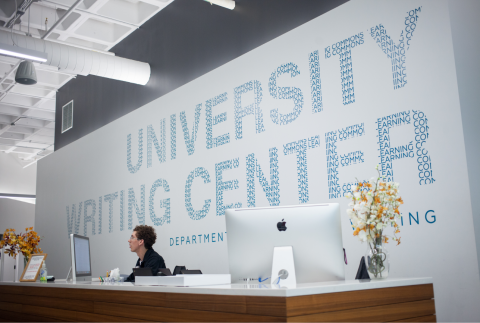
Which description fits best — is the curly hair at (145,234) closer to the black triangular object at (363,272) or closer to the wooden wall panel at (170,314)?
the wooden wall panel at (170,314)

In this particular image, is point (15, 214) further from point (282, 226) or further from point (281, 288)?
point (281, 288)

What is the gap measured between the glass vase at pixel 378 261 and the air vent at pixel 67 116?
7061 mm

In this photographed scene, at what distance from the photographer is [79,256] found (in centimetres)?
345

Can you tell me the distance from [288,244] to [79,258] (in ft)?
6.91

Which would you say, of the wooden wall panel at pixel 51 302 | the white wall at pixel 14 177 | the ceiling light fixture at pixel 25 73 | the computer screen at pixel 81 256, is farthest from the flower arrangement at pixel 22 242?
the white wall at pixel 14 177

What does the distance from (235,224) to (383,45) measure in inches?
71.6

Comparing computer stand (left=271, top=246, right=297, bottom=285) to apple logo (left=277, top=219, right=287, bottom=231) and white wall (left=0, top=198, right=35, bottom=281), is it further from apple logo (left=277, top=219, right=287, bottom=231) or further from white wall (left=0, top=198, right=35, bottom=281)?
white wall (left=0, top=198, right=35, bottom=281)

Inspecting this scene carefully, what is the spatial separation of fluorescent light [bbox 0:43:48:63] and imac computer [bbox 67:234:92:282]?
2739mm

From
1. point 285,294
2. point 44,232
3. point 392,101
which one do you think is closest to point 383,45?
point 392,101

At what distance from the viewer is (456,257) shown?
2531 mm

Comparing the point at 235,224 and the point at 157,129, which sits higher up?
the point at 157,129

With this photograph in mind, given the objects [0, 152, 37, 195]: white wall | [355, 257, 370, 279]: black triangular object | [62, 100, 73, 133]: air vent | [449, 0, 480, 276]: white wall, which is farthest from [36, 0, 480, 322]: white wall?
[0, 152, 37, 195]: white wall

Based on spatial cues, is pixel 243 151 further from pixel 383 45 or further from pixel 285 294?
pixel 285 294

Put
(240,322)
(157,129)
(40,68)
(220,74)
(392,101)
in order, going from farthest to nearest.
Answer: (40,68) → (157,129) → (220,74) → (392,101) → (240,322)
